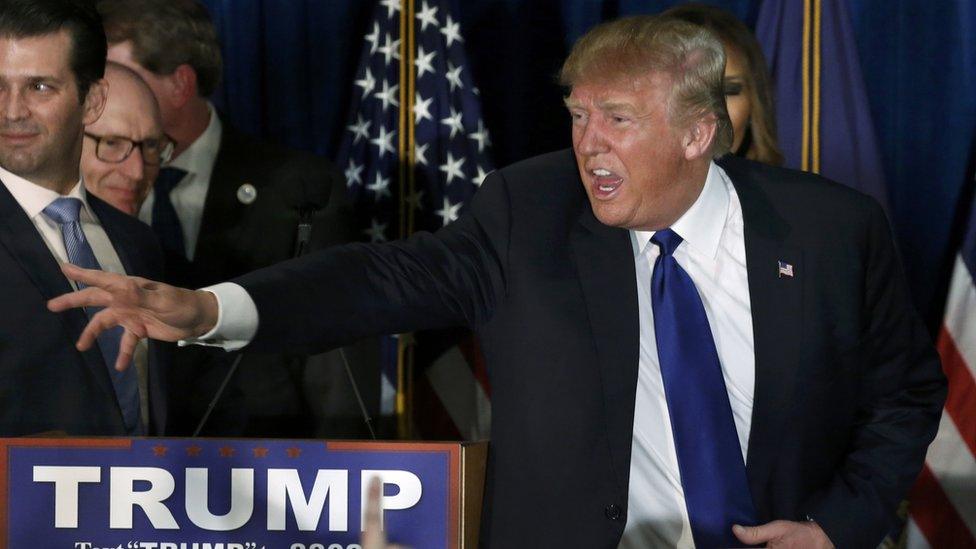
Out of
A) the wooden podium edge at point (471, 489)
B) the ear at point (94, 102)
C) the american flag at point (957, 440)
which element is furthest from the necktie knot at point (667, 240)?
the american flag at point (957, 440)

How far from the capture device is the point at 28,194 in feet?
9.84

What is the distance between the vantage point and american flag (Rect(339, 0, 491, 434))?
4457 millimetres

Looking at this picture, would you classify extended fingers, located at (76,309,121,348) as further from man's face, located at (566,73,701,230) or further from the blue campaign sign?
man's face, located at (566,73,701,230)

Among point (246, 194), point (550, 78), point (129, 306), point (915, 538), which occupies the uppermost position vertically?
point (550, 78)

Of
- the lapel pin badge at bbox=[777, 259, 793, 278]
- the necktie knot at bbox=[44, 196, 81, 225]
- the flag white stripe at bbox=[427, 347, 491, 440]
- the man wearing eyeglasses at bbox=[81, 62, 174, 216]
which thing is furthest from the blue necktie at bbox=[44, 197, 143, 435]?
the flag white stripe at bbox=[427, 347, 491, 440]

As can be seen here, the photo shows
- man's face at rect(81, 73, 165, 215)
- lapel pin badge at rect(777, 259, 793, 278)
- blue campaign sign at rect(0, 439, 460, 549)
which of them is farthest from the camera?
man's face at rect(81, 73, 165, 215)

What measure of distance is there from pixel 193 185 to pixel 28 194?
1073mm

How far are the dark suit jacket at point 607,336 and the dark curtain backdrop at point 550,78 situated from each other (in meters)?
1.90

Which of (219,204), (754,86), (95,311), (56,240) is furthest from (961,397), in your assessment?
(56,240)

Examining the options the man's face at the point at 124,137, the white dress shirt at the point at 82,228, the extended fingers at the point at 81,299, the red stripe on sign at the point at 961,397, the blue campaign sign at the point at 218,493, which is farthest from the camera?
the red stripe on sign at the point at 961,397

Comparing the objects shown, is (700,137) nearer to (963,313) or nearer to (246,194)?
(246,194)

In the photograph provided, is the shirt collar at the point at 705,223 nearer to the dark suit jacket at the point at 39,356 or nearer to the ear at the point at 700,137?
the ear at the point at 700,137

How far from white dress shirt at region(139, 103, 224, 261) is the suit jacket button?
2.03 metres

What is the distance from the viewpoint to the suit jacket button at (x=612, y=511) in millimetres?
2371
